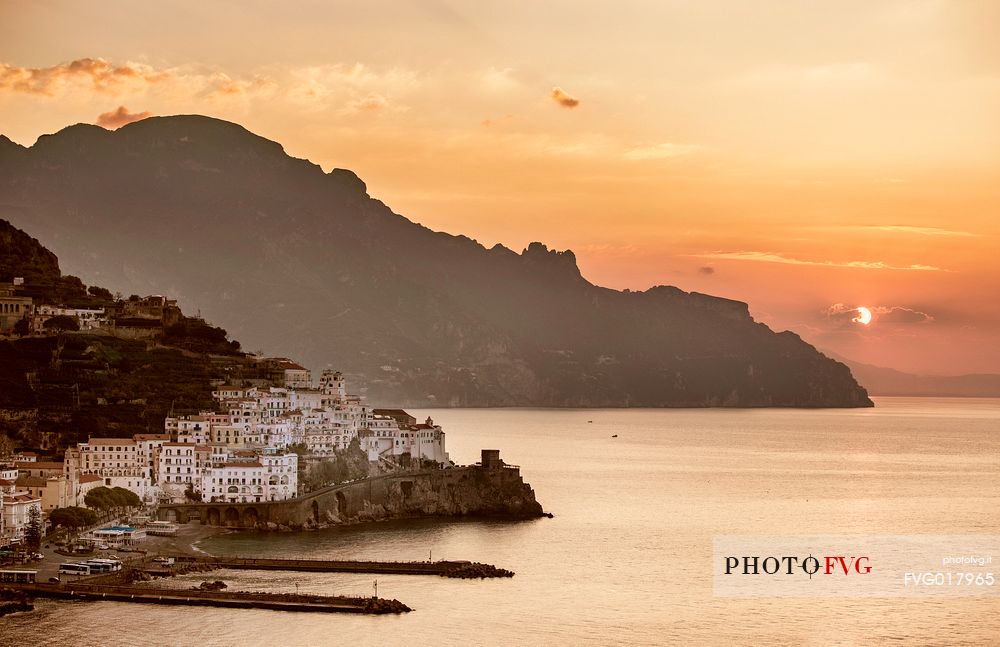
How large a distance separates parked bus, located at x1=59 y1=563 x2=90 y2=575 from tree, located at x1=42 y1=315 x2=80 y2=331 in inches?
2267

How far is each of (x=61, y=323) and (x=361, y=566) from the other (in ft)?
201

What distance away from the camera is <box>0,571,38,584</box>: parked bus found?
257 ft

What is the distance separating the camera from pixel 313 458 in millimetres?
113312

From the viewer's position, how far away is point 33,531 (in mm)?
86625

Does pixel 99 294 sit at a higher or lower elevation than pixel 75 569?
higher

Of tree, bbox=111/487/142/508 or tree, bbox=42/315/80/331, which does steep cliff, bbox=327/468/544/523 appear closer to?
tree, bbox=111/487/142/508

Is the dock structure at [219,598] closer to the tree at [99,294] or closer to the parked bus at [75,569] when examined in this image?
the parked bus at [75,569]

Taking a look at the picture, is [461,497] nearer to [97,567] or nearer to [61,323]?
[97,567]

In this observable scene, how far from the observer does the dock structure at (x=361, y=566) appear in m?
85.7

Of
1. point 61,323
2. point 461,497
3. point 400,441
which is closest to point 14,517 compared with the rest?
point 461,497

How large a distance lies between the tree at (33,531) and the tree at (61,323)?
48610 mm

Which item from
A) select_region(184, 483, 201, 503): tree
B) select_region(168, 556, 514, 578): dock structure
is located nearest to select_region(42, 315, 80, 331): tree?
select_region(184, 483, 201, 503): tree

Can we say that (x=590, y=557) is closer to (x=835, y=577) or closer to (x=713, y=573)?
(x=713, y=573)

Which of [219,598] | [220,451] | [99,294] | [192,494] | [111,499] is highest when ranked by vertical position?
[99,294]
